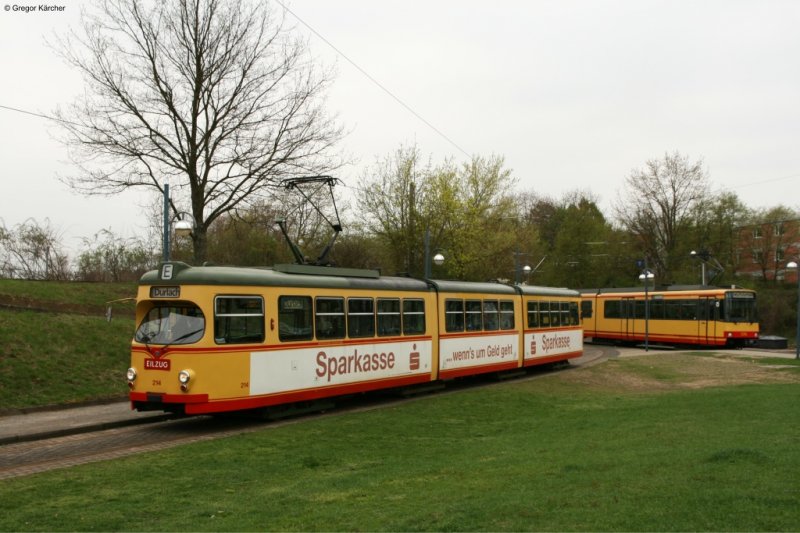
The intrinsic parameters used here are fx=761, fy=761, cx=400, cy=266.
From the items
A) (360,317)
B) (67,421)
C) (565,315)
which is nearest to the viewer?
(67,421)

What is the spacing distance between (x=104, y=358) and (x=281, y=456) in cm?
983

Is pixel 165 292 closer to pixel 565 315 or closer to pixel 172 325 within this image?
pixel 172 325

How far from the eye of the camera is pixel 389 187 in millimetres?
39688

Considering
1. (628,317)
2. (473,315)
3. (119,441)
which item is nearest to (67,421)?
(119,441)

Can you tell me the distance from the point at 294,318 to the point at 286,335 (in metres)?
0.40

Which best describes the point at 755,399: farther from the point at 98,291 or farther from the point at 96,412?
the point at 98,291

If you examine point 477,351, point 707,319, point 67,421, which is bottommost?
point 67,421

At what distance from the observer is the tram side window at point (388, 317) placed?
56.2 feet

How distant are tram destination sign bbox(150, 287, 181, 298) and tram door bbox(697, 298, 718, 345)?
29.5 meters

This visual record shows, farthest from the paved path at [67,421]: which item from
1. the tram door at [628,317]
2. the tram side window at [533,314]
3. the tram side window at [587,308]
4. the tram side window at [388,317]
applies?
the tram side window at [587,308]

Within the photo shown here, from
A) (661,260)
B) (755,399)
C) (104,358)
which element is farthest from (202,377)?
(661,260)

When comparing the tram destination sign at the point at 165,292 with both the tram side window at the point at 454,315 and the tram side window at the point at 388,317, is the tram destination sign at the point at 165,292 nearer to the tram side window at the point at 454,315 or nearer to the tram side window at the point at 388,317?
the tram side window at the point at 388,317

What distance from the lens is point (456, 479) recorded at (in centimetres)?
834

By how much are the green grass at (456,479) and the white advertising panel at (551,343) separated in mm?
10313
